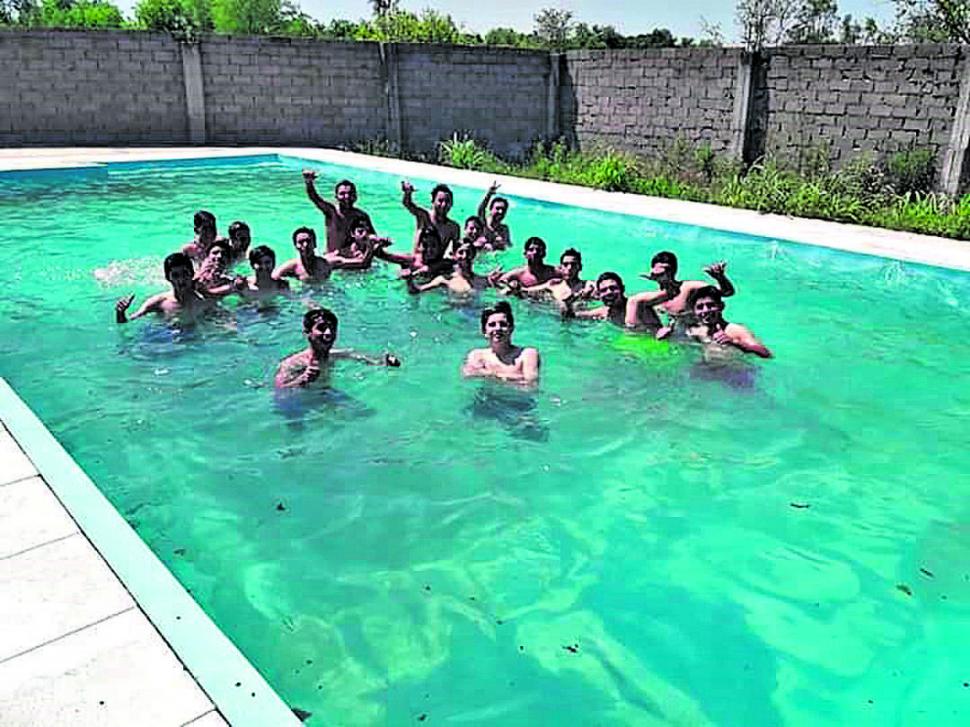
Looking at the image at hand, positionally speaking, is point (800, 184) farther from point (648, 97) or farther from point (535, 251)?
point (535, 251)

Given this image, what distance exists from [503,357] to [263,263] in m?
2.49

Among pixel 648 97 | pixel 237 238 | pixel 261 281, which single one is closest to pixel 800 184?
pixel 648 97

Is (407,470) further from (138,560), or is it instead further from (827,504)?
(827,504)

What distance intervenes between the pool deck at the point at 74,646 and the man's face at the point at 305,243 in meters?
4.60

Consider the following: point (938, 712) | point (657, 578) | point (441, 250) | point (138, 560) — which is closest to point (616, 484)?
point (657, 578)

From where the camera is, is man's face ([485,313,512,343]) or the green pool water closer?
the green pool water

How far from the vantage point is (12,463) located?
11.8ft

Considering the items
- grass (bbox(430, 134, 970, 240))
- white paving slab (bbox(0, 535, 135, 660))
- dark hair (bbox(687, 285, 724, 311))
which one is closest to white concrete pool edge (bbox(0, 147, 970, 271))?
grass (bbox(430, 134, 970, 240))

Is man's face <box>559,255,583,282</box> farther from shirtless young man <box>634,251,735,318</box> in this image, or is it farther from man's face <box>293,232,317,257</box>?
man's face <box>293,232,317,257</box>

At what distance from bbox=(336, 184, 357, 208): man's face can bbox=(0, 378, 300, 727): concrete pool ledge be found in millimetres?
5190

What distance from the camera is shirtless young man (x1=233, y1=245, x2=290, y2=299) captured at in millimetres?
6883

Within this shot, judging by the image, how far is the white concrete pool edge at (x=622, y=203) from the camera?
9.00m

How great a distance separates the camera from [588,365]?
6289 mm

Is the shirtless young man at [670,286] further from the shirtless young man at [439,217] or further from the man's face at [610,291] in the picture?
the shirtless young man at [439,217]
